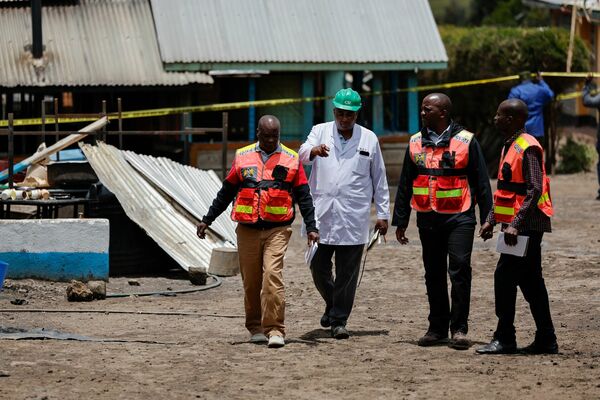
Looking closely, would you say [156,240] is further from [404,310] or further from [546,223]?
[546,223]

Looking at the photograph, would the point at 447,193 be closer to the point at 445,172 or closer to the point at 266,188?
the point at 445,172

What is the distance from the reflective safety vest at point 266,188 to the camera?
9.74m

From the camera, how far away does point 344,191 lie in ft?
33.1

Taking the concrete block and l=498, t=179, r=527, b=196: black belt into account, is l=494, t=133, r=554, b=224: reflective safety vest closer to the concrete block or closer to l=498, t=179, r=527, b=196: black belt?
l=498, t=179, r=527, b=196: black belt

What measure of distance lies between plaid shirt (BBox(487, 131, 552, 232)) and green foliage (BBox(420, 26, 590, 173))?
18346mm

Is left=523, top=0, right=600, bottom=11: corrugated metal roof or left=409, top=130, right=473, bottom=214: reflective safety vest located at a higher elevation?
left=523, top=0, right=600, bottom=11: corrugated metal roof

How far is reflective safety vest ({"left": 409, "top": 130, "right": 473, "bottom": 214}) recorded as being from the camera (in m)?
9.56

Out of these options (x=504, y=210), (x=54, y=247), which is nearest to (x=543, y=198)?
(x=504, y=210)

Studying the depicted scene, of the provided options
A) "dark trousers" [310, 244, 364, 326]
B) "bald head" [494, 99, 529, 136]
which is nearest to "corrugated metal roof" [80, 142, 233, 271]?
"dark trousers" [310, 244, 364, 326]

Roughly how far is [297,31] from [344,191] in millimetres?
13601

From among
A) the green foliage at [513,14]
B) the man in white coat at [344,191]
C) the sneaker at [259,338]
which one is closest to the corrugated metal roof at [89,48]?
the man in white coat at [344,191]

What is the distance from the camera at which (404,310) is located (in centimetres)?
1181

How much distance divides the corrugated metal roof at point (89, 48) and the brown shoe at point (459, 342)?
13.0m

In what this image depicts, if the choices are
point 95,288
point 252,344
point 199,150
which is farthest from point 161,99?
point 252,344
